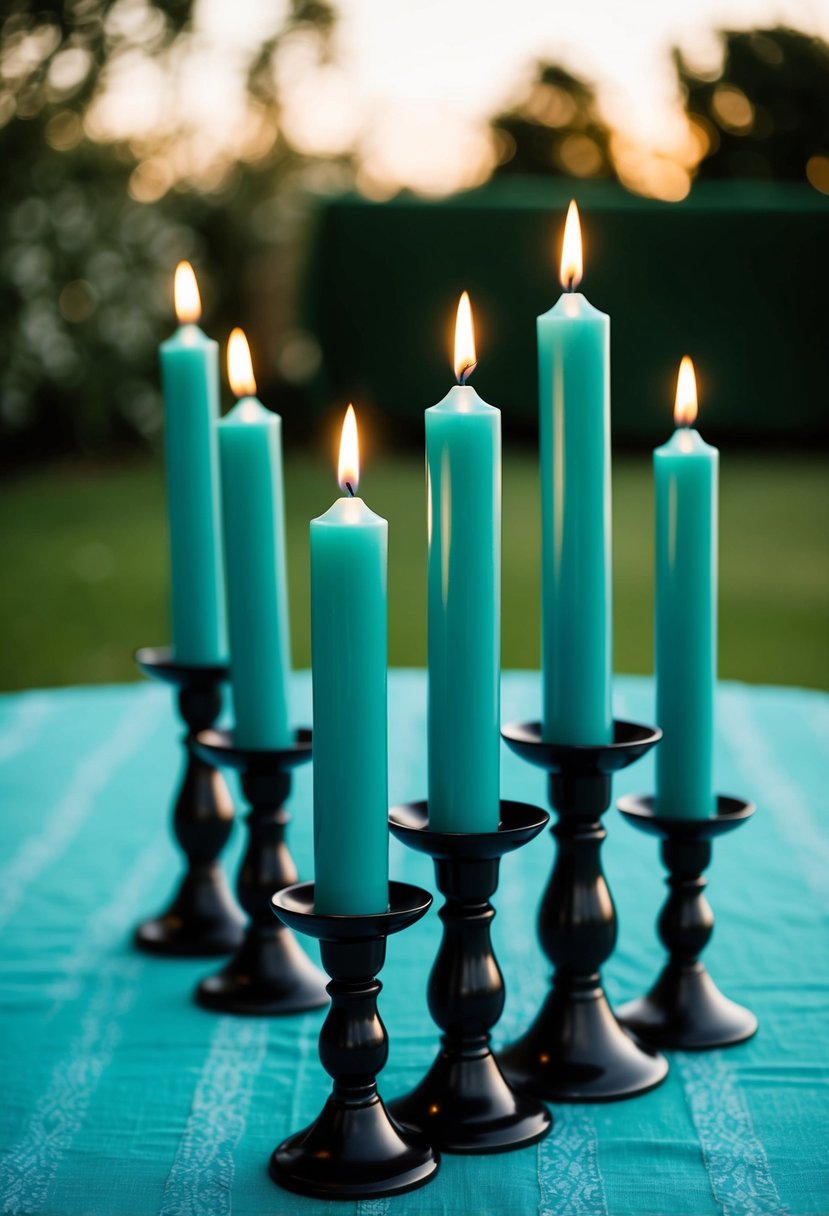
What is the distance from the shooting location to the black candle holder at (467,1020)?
2.25ft

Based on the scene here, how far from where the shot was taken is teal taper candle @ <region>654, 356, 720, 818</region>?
82cm

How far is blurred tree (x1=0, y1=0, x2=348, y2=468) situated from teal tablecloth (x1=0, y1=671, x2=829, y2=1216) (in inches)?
214

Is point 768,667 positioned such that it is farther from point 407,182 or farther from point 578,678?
point 407,182

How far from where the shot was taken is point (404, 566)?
488cm

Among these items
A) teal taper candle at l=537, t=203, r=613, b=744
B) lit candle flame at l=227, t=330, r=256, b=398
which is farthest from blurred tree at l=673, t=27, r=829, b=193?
teal taper candle at l=537, t=203, r=613, b=744

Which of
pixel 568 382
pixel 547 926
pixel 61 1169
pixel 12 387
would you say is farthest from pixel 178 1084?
pixel 12 387

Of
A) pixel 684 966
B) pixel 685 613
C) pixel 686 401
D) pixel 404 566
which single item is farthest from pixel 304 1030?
pixel 404 566

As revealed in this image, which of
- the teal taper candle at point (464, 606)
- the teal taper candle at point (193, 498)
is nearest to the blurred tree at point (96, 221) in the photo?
the teal taper candle at point (193, 498)

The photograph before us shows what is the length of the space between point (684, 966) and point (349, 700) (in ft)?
1.09

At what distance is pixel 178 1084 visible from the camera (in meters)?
0.77

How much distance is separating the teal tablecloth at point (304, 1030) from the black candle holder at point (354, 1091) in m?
0.01

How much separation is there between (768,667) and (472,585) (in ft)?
10.6

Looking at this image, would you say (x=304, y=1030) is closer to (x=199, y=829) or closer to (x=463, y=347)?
(x=199, y=829)

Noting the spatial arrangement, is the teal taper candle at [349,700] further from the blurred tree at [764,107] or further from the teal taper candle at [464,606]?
the blurred tree at [764,107]
